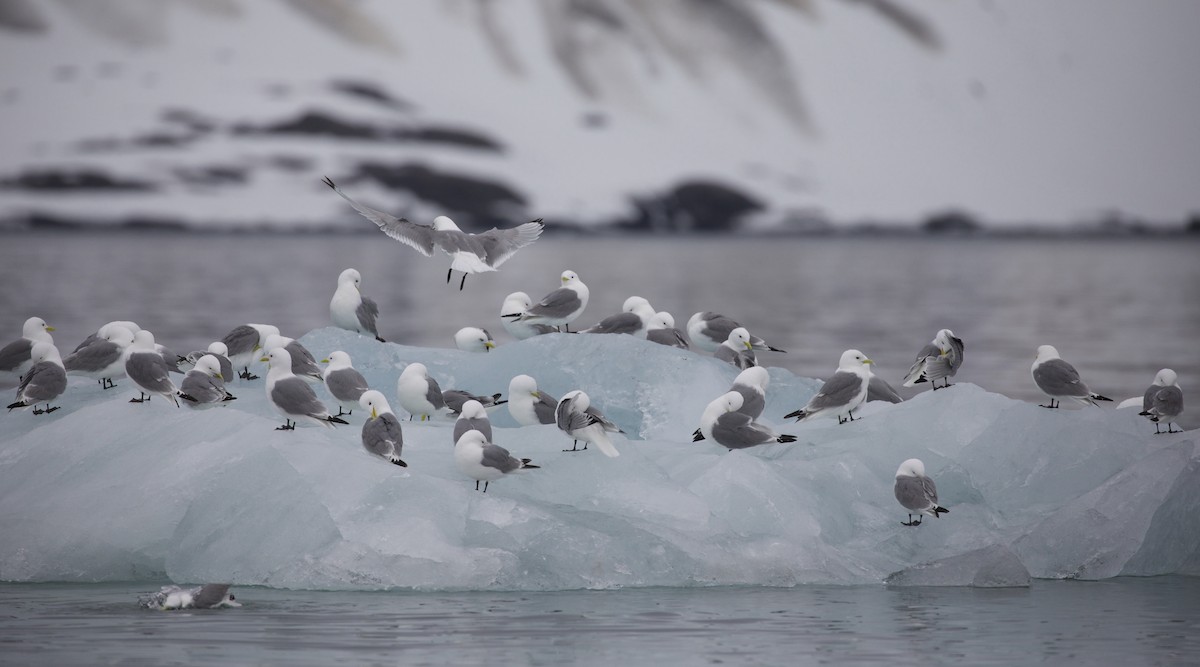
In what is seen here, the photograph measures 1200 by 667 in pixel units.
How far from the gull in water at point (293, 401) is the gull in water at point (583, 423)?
180 centimetres

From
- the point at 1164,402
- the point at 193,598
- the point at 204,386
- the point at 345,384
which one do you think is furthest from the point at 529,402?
the point at 1164,402

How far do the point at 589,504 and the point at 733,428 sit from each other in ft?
4.76

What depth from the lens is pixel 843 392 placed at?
39.7 feet

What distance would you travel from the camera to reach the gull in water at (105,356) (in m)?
12.5

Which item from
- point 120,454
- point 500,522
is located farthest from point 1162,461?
point 120,454

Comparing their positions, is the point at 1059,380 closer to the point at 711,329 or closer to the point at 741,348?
the point at 741,348

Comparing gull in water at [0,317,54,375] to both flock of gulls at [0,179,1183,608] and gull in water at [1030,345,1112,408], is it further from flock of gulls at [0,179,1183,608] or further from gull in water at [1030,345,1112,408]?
gull in water at [1030,345,1112,408]

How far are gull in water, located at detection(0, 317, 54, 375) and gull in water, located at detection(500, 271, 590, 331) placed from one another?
428 cm

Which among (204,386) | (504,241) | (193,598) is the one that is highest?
(504,241)

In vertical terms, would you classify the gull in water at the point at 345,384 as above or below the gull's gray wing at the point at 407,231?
below

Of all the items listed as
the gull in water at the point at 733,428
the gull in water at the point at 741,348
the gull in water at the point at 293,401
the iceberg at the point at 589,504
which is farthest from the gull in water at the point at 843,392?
the gull in water at the point at 293,401

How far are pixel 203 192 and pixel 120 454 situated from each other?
13923 centimetres

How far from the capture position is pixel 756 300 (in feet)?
138

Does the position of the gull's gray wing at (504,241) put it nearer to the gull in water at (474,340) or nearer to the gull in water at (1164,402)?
the gull in water at (474,340)
